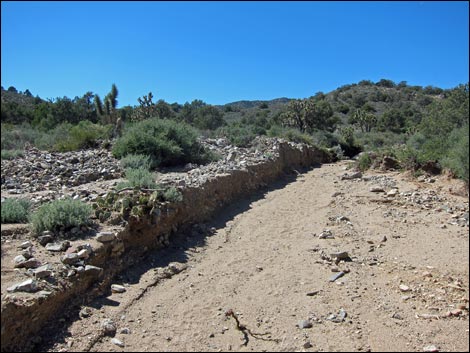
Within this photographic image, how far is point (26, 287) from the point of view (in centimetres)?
396

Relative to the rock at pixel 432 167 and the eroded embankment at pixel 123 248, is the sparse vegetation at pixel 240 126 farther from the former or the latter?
the eroded embankment at pixel 123 248

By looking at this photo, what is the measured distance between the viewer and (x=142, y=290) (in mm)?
5039

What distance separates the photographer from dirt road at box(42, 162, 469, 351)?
4070mm

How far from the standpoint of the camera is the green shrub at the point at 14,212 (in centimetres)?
530

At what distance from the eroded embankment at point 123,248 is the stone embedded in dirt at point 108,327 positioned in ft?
1.56

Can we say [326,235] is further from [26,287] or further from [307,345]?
[26,287]

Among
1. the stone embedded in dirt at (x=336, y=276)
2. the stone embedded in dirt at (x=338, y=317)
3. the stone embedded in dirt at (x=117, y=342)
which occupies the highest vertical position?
the stone embedded in dirt at (x=117, y=342)

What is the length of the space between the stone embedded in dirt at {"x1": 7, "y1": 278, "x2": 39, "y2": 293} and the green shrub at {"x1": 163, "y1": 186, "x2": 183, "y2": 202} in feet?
9.75

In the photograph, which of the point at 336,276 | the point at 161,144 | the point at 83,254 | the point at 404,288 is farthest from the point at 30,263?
the point at 161,144

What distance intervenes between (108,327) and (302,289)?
231cm

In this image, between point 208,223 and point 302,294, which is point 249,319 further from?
point 208,223

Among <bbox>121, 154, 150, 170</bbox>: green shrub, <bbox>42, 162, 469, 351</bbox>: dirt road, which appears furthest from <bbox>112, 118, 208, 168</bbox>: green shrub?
<bbox>42, 162, 469, 351</bbox>: dirt road

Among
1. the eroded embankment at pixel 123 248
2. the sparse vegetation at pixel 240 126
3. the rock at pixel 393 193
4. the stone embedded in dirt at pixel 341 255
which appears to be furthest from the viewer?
the rock at pixel 393 193

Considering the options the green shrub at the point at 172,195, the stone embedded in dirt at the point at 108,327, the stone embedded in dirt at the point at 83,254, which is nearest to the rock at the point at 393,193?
the green shrub at the point at 172,195
